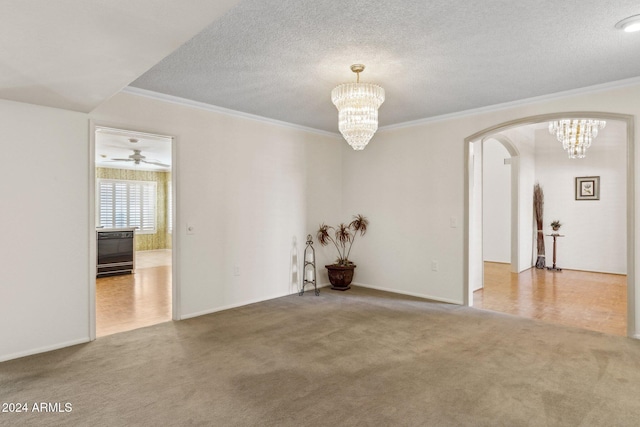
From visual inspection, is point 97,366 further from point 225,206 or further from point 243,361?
point 225,206

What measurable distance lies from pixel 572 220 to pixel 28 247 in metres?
8.92

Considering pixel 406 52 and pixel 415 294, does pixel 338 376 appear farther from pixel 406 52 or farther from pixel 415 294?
pixel 415 294

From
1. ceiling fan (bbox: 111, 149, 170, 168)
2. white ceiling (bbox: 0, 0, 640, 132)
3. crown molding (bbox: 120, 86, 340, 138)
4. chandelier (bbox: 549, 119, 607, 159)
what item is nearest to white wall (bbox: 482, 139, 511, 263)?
chandelier (bbox: 549, 119, 607, 159)

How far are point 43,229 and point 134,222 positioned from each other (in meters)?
7.75

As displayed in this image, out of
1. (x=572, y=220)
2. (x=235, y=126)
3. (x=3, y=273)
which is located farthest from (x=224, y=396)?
(x=572, y=220)

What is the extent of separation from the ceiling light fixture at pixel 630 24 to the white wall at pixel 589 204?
5.59 meters

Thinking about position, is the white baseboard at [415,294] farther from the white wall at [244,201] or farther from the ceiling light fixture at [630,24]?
the ceiling light fixture at [630,24]

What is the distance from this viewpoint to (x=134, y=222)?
10.5 m

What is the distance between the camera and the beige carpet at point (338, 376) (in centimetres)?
228

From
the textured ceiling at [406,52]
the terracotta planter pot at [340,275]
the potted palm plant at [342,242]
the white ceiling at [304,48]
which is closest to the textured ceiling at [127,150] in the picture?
the textured ceiling at [406,52]

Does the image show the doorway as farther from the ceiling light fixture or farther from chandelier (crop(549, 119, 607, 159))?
chandelier (crop(549, 119, 607, 159))

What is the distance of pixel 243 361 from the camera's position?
3068 mm

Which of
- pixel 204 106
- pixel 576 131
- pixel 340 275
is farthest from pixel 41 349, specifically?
pixel 576 131

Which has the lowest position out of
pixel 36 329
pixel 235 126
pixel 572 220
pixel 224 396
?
pixel 224 396
